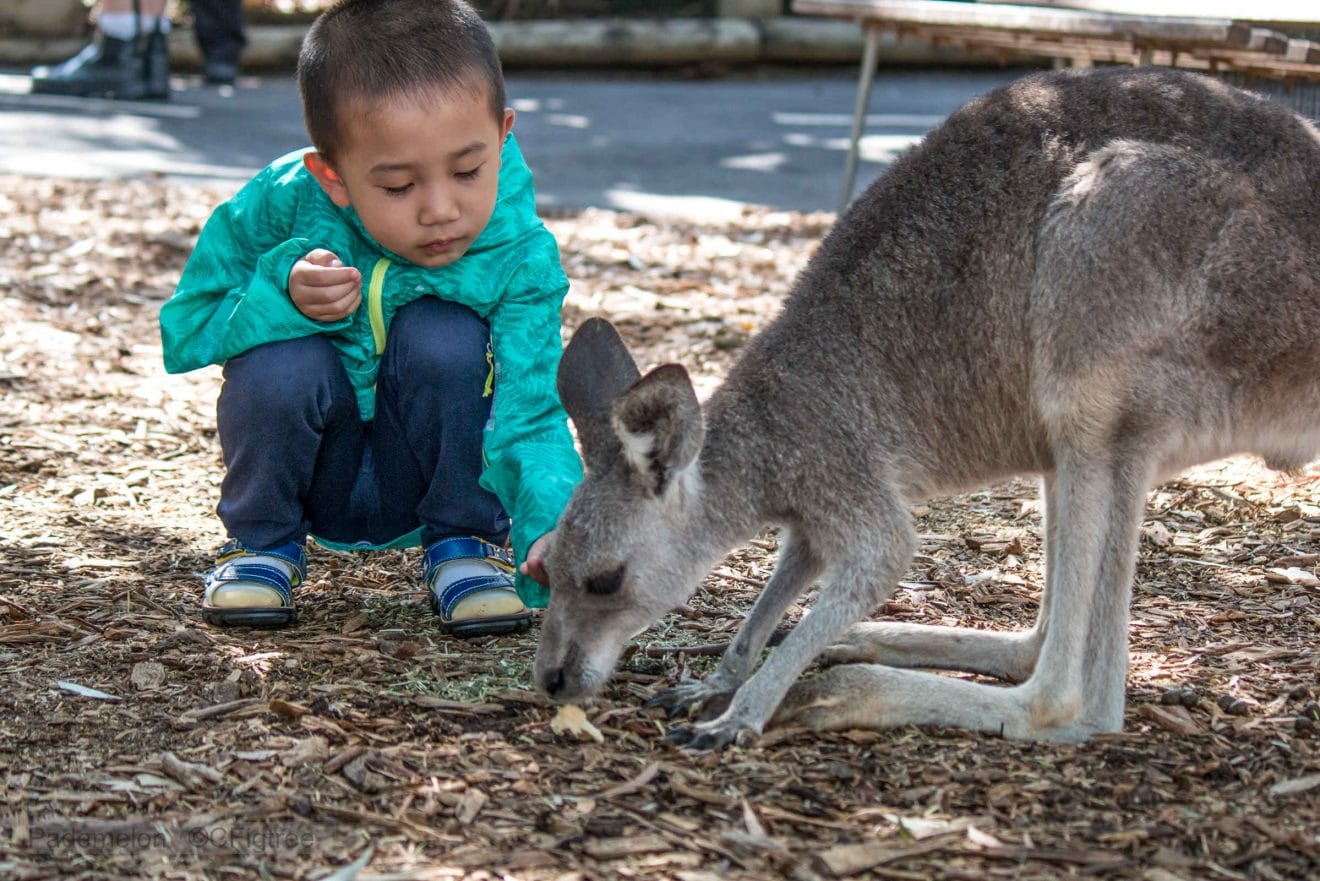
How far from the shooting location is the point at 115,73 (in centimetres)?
946

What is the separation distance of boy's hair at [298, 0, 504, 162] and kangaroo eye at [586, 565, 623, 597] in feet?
3.09

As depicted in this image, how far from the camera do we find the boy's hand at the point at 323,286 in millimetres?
3002

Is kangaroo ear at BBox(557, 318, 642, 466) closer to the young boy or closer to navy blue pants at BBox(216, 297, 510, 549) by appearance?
the young boy

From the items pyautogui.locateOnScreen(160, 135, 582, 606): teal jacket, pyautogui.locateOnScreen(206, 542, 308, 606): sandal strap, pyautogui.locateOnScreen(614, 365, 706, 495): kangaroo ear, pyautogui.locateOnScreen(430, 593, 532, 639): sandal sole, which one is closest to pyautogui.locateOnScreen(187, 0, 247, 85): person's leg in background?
pyautogui.locateOnScreen(160, 135, 582, 606): teal jacket

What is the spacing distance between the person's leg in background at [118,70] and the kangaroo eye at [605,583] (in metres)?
7.65

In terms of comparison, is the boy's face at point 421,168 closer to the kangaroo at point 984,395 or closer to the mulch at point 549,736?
the kangaroo at point 984,395

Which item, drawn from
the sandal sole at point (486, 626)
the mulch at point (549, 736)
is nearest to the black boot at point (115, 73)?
the mulch at point (549, 736)

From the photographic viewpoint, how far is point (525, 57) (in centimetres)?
1150

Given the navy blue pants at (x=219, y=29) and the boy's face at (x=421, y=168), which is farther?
the navy blue pants at (x=219, y=29)

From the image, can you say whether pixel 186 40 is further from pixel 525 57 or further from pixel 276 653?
pixel 276 653

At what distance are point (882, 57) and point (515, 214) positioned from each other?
922cm

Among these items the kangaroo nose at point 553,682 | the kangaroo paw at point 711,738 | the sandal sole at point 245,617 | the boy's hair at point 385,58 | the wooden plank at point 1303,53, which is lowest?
the sandal sole at point 245,617

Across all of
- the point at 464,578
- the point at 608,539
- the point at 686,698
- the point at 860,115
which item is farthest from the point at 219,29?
the point at 686,698

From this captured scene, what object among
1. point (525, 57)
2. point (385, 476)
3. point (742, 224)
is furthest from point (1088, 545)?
point (525, 57)
